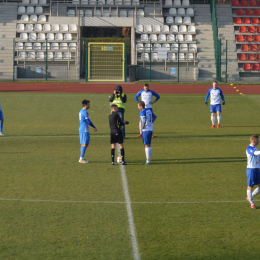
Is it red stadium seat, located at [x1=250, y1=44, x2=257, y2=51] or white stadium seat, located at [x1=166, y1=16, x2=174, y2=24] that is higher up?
white stadium seat, located at [x1=166, y1=16, x2=174, y2=24]

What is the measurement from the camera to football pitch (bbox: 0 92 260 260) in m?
7.69

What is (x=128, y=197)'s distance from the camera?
34.3 feet

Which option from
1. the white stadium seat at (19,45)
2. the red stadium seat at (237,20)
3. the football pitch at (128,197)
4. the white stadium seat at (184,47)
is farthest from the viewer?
the red stadium seat at (237,20)

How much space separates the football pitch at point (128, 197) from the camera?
25.2 ft

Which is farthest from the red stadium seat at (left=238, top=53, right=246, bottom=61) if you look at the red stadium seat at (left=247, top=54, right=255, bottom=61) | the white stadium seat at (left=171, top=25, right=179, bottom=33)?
the white stadium seat at (left=171, top=25, right=179, bottom=33)

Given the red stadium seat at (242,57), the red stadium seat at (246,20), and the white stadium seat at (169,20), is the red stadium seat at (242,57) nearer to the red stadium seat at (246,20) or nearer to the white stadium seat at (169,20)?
the red stadium seat at (246,20)

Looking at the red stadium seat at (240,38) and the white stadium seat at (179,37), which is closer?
the white stadium seat at (179,37)

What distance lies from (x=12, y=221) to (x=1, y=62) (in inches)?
1251

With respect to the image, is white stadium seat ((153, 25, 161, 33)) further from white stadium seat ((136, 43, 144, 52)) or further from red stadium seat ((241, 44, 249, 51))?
red stadium seat ((241, 44, 249, 51))

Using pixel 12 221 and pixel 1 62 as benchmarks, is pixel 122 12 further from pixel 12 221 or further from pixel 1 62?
pixel 12 221

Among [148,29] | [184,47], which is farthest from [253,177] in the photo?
[148,29]

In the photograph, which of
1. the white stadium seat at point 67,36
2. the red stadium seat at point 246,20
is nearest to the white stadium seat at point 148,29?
the white stadium seat at point 67,36

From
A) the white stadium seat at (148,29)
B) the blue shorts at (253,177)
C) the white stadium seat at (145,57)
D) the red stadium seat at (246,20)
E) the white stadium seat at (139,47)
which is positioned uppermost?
the red stadium seat at (246,20)

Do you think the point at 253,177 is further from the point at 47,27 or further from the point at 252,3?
the point at 252,3
